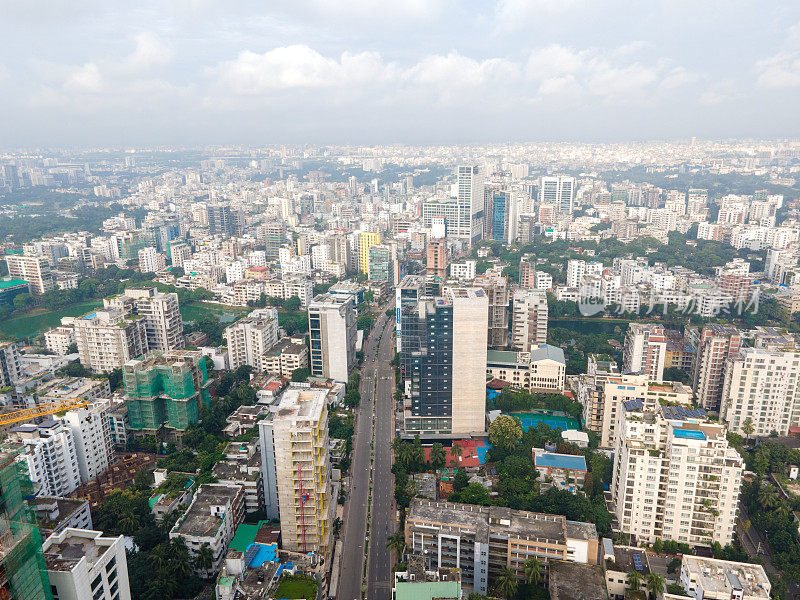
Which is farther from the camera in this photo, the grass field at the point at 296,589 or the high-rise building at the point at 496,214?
the high-rise building at the point at 496,214

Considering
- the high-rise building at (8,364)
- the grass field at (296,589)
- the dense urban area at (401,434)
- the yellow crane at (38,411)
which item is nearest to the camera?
the grass field at (296,589)

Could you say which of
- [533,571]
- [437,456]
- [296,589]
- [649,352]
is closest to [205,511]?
[296,589]

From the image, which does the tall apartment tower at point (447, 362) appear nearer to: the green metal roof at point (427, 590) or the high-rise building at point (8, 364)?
the green metal roof at point (427, 590)

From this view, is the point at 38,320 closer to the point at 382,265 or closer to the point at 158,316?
the point at 158,316

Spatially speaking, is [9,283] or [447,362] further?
[9,283]

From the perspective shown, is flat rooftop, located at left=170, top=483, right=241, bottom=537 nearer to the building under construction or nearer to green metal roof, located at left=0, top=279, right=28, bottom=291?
the building under construction

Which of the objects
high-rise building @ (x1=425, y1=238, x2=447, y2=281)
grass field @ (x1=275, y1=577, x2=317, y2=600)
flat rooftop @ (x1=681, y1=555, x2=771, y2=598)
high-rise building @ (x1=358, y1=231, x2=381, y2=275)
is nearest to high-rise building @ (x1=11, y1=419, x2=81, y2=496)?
grass field @ (x1=275, y1=577, x2=317, y2=600)

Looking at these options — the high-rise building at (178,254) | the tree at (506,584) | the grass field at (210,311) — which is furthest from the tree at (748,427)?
the high-rise building at (178,254)
